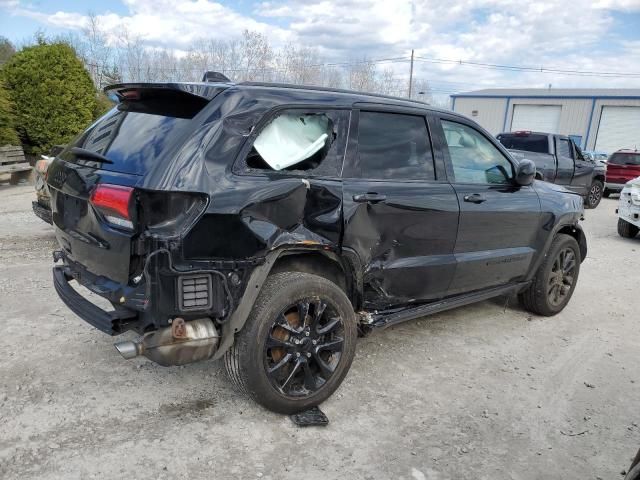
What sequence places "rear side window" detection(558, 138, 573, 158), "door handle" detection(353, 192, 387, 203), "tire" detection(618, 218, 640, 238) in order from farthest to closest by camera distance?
"rear side window" detection(558, 138, 573, 158) < "tire" detection(618, 218, 640, 238) < "door handle" detection(353, 192, 387, 203)

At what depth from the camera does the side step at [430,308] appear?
3592mm

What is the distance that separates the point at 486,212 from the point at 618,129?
1505 inches

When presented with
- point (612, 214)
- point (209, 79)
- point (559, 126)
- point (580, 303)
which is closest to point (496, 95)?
point (559, 126)

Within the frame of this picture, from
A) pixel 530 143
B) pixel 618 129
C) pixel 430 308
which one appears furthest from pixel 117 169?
pixel 618 129

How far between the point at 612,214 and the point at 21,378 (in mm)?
13803

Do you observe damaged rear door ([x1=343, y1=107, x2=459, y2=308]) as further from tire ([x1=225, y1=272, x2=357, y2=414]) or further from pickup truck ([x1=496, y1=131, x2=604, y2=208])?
pickup truck ([x1=496, y1=131, x2=604, y2=208])

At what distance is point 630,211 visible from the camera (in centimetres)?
926

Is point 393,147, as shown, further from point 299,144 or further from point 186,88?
point 186,88

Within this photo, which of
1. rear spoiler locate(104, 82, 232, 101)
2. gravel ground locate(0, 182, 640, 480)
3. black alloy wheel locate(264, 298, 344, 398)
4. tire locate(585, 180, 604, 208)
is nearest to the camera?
gravel ground locate(0, 182, 640, 480)

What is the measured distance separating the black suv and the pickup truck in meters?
9.27

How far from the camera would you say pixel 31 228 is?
293 inches

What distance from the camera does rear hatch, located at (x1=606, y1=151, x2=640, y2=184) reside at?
15.6 m

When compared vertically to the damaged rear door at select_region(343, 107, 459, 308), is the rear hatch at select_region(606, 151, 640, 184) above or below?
below

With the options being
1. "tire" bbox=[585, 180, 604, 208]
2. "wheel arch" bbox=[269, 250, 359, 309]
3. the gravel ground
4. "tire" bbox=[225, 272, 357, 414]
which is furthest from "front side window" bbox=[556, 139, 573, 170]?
"tire" bbox=[225, 272, 357, 414]
